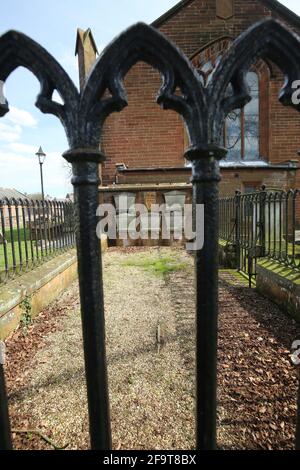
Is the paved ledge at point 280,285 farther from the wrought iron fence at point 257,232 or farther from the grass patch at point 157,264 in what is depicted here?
the grass patch at point 157,264

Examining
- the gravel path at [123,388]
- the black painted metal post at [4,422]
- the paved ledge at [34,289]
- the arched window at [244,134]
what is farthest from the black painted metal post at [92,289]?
the arched window at [244,134]

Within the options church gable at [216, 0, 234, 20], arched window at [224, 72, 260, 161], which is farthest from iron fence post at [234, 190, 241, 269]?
church gable at [216, 0, 234, 20]

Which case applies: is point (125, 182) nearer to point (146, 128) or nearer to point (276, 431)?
point (146, 128)

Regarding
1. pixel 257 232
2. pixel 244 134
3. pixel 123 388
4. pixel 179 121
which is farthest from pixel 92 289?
pixel 244 134

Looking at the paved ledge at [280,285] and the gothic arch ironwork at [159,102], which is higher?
the gothic arch ironwork at [159,102]

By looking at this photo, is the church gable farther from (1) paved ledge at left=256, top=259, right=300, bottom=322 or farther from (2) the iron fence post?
(1) paved ledge at left=256, top=259, right=300, bottom=322

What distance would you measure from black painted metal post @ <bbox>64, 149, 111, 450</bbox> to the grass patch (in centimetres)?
436

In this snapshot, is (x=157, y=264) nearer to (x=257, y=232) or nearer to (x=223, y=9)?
(x=257, y=232)

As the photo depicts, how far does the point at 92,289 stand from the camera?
920 millimetres

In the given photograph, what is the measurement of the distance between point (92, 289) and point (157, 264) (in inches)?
205

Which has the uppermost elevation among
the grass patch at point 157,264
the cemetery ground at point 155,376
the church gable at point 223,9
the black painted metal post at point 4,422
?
the church gable at point 223,9

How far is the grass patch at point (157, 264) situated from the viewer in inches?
221

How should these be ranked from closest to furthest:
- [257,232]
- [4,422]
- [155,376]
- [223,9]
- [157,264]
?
[4,422] → [155,376] → [257,232] → [157,264] → [223,9]

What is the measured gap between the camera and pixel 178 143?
10.8 m
